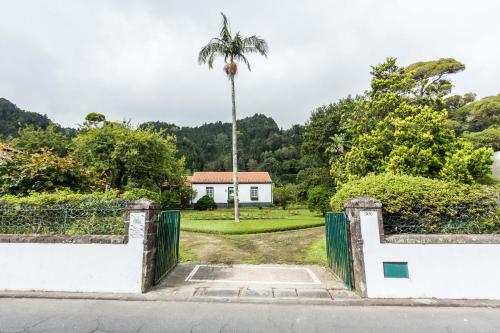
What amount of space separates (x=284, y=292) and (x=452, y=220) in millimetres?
4030

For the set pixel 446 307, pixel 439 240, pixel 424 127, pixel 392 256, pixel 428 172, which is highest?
pixel 424 127

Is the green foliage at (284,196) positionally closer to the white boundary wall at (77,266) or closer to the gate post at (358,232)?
the gate post at (358,232)

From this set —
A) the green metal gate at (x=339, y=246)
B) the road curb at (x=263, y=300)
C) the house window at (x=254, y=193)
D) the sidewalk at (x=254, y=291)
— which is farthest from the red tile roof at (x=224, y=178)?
the road curb at (x=263, y=300)

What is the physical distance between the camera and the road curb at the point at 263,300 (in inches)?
191

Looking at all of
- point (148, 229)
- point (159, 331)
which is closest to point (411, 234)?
point (159, 331)

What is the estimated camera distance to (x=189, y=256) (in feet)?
28.3

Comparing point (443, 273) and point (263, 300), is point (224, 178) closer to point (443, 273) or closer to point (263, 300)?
point (263, 300)

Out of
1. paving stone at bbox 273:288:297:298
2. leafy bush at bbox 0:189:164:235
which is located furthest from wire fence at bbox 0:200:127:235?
paving stone at bbox 273:288:297:298

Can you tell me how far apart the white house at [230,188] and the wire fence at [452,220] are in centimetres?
2993

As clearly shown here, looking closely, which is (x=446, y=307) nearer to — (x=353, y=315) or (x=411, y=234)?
(x=411, y=234)

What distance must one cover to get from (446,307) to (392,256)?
4.01 ft

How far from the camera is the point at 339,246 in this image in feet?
20.6

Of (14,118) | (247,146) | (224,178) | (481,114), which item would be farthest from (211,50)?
(247,146)

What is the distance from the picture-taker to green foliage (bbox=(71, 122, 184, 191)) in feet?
56.9
